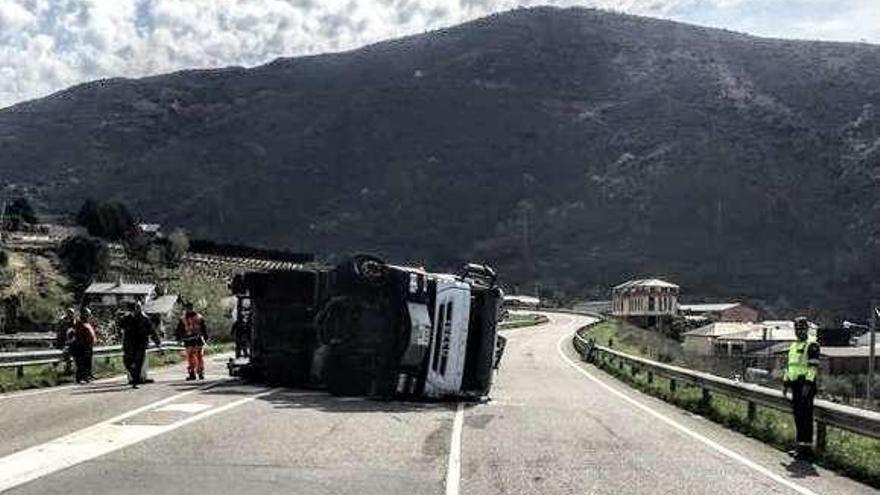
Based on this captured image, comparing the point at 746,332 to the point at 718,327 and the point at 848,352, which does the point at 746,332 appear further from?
the point at 848,352

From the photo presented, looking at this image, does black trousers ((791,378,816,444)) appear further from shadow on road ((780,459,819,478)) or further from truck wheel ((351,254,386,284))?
truck wheel ((351,254,386,284))

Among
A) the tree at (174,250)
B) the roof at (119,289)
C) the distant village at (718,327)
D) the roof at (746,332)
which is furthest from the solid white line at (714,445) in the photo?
the roof at (746,332)

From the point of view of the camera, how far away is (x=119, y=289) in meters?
63.2

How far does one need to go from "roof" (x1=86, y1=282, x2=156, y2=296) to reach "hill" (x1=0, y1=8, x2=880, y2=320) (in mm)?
76750

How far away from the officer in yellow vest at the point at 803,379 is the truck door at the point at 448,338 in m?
5.97

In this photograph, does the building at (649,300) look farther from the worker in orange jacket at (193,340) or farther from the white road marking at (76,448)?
the white road marking at (76,448)

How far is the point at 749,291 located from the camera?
127625mm

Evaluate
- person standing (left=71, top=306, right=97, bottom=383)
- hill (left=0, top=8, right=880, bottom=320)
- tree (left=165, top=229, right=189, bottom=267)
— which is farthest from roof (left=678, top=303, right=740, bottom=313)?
person standing (left=71, top=306, right=97, bottom=383)

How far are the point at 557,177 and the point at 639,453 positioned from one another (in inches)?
A: 5961

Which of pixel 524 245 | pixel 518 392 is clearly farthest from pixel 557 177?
pixel 518 392

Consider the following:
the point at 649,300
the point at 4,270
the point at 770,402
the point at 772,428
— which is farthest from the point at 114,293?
the point at 649,300

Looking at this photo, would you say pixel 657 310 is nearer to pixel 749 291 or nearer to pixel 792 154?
pixel 749 291

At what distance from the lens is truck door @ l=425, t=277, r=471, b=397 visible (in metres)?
17.6

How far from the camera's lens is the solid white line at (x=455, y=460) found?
31.1 feet
